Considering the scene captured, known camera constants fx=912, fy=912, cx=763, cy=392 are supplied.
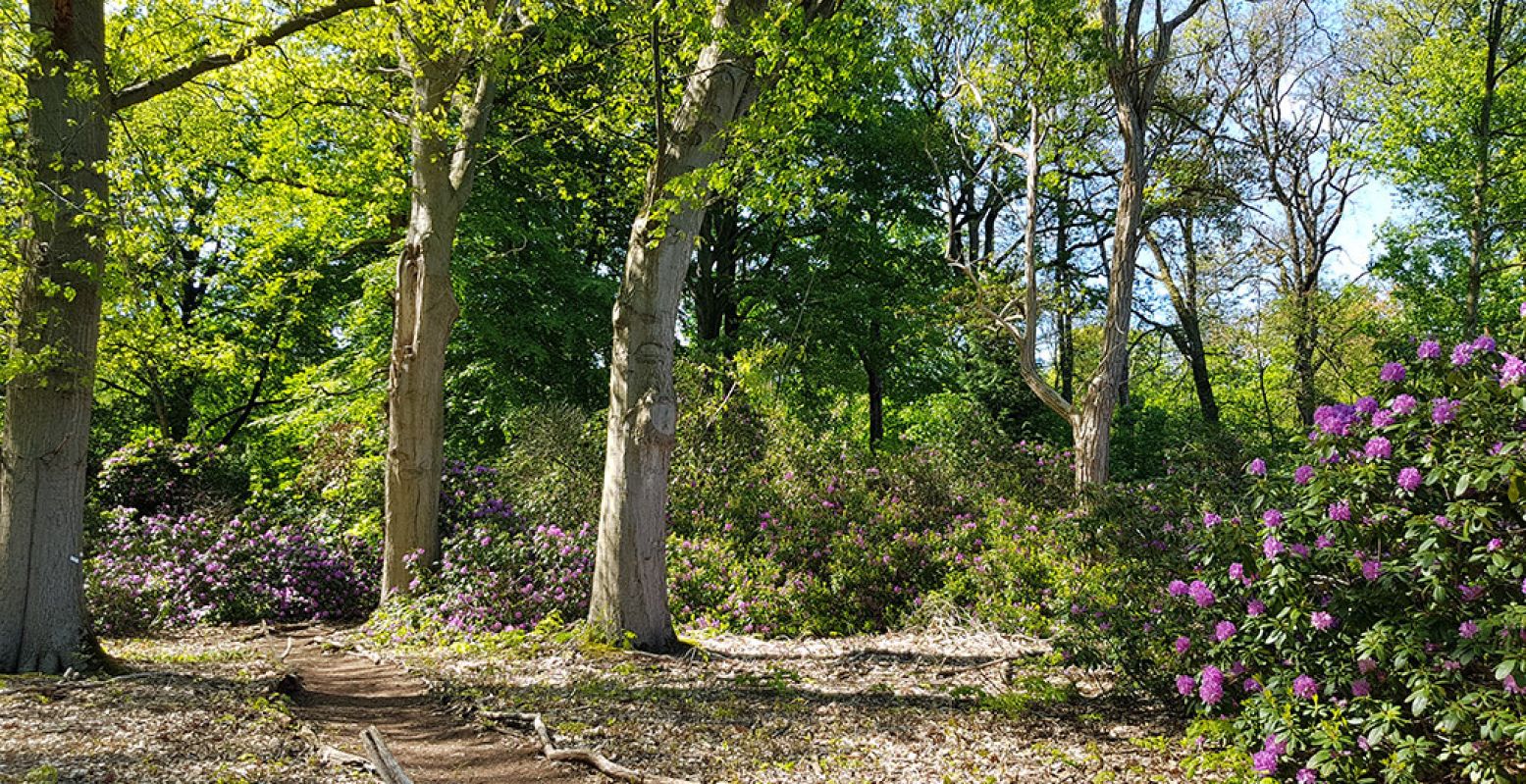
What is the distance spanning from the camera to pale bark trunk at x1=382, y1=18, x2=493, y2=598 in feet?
32.9

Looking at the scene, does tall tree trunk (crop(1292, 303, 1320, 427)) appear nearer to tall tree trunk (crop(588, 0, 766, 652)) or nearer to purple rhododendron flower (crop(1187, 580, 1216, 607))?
tall tree trunk (crop(588, 0, 766, 652))

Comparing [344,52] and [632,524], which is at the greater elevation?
[344,52]

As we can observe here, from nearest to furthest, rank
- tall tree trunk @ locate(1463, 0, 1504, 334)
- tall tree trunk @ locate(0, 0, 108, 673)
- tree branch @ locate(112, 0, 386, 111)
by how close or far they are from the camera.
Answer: tall tree trunk @ locate(0, 0, 108, 673) → tree branch @ locate(112, 0, 386, 111) → tall tree trunk @ locate(1463, 0, 1504, 334)

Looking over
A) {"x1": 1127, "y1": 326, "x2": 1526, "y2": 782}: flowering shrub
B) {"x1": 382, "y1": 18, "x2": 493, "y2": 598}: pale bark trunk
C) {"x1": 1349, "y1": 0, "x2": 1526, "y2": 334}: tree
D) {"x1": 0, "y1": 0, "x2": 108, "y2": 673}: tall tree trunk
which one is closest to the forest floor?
{"x1": 0, "y1": 0, "x2": 108, "y2": 673}: tall tree trunk

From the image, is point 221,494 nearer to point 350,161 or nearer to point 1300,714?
point 350,161

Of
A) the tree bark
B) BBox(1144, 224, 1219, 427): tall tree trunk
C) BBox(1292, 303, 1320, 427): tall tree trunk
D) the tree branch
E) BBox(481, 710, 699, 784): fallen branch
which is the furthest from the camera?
BBox(1144, 224, 1219, 427): tall tree trunk

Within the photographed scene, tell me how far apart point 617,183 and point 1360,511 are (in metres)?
12.5

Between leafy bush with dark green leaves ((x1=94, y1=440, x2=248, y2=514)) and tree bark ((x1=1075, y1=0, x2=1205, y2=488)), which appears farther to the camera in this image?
leafy bush with dark green leaves ((x1=94, y1=440, x2=248, y2=514))

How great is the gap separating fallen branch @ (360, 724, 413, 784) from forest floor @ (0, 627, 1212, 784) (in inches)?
4.1

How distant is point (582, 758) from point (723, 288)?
607 inches

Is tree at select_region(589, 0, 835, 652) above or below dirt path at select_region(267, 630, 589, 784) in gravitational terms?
above

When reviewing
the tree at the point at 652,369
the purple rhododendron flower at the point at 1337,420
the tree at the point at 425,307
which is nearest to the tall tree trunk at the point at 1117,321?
the tree at the point at 652,369

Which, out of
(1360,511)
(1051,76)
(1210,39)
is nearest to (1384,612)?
(1360,511)

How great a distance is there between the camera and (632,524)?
692 cm
